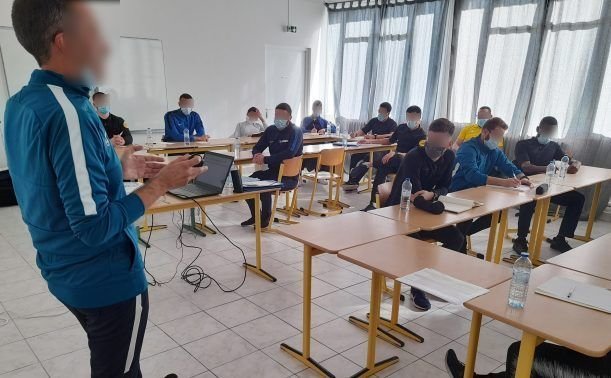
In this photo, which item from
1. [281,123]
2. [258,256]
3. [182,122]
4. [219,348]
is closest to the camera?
[219,348]

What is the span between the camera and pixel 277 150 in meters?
4.93

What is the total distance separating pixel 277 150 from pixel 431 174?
2.16 m

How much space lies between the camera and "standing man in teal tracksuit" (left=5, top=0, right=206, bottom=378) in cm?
103

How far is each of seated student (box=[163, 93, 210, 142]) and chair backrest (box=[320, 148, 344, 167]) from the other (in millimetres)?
1822

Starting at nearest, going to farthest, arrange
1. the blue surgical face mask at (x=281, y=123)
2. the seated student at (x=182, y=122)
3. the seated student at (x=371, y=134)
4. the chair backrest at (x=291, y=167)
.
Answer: the chair backrest at (x=291, y=167) → the blue surgical face mask at (x=281, y=123) → the seated student at (x=182, y=122) → the seated student at (x=371, y=134)

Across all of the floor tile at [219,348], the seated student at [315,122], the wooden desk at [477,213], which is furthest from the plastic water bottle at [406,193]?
the seated student at [315,122]

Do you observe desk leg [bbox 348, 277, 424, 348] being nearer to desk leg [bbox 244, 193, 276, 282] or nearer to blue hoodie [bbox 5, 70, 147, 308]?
desk leg [bbox 244, 193, 276, 282]

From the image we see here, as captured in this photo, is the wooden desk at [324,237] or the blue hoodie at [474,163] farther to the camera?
the blue hoodie at [474,163]

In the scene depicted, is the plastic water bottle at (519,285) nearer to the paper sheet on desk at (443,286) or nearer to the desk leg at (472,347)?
the paper sheet on desk at (443,286)

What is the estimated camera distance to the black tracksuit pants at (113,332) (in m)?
1.27

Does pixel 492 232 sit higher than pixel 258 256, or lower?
higher

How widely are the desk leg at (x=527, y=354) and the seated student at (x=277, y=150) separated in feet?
10.9

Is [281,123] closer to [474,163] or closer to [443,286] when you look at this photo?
[474,163]

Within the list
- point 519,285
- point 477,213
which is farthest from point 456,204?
point 519,285
